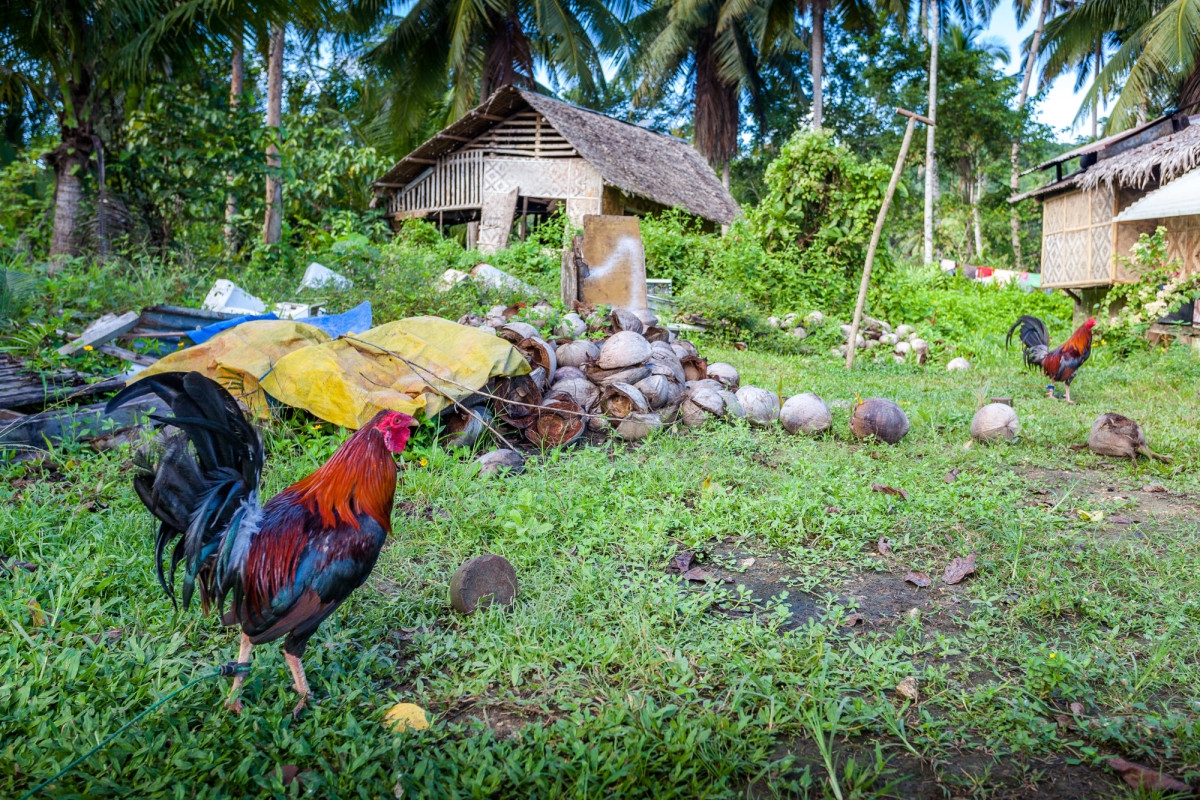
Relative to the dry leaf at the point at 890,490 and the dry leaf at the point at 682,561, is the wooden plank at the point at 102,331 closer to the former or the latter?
the dry leaf at the point at 682,561

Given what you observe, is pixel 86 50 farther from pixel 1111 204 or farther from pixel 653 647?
pixel 1111 204

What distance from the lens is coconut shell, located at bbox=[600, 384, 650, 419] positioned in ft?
17.0

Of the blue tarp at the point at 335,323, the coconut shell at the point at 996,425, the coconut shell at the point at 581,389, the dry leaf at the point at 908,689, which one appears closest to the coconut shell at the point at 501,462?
the coconut shell at the point at 581,389

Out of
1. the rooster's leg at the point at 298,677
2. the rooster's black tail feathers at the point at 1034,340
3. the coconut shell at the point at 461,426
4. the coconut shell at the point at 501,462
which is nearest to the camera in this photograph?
the rooster's leg at the point at 298,677

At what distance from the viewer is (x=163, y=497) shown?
2025mm

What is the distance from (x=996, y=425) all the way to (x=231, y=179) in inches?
397

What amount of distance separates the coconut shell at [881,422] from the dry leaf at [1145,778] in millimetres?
3506

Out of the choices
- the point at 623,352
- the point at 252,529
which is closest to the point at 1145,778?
the point at 252,529

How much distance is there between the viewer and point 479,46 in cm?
1867

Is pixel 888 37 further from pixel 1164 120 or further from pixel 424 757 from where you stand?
pixel 424 757

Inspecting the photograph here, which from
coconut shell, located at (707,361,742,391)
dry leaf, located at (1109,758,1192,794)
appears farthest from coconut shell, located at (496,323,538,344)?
dry leaf, located at (1109,758,1192,794)

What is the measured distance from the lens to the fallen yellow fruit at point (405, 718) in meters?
2.04

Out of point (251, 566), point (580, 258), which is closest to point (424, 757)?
point (251, 566)

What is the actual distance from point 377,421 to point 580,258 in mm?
6619
